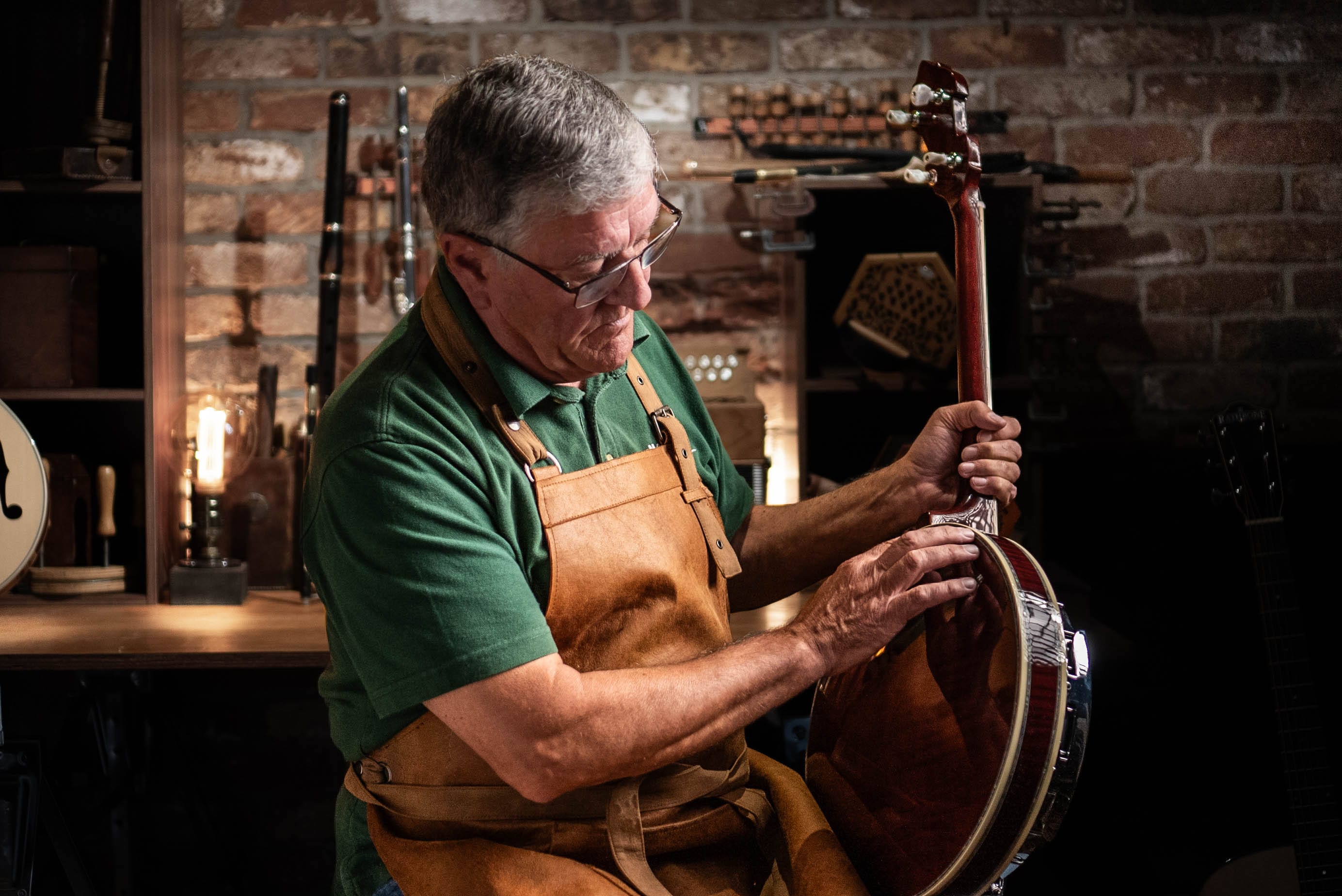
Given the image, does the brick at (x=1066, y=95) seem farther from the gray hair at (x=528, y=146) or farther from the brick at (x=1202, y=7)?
the gray hair at (x=528, y=146)

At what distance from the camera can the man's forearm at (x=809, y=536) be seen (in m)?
1.75

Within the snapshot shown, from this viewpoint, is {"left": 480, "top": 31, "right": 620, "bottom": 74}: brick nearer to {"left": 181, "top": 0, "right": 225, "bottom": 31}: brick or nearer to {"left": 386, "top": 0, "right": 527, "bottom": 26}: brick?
{"left": 386, "top": 0, "right": 527, "bottom": 26}: brick

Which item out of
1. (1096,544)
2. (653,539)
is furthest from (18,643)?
(1096,544)

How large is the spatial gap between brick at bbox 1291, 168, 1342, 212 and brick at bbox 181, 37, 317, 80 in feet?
8.42

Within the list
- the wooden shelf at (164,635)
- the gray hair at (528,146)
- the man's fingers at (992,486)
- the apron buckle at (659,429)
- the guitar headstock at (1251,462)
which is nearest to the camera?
the gray hair at (528,146)

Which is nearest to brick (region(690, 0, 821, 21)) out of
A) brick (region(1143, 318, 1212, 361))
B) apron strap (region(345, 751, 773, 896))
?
brick (region(1143, 318, 1212, 361))

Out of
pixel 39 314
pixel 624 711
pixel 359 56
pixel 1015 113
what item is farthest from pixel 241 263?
pixel 624 711

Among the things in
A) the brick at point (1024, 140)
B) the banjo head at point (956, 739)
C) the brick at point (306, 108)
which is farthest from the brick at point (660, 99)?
the banjo head at point (956, 739)

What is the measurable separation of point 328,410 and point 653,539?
45 centimetres

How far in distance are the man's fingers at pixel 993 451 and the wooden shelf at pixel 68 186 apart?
2.08 meters

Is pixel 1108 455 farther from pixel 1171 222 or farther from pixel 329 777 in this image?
pixel 329 777

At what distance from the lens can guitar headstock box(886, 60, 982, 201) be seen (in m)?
1.62

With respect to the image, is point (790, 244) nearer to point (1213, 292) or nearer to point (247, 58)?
point (1213, 292)

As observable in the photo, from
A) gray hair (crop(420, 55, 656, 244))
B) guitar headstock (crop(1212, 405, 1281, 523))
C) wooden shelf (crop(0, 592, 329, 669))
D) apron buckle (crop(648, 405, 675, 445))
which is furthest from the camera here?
guitar headstock (crop(1212, 405, 1281, 523))
